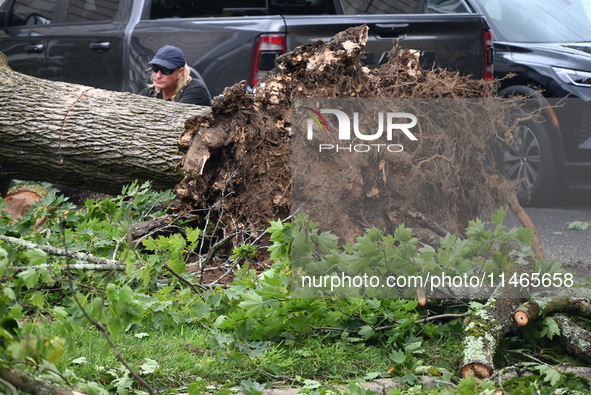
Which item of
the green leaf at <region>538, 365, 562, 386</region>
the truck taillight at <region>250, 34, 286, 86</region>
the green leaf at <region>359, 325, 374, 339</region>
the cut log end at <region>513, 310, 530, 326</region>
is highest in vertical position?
the truck taillight at <region>250, 34, 286, 86</region>

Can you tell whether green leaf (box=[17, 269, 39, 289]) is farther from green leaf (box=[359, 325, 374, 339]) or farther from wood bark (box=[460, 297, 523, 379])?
wood bark (box=[460, 297, 523, 379])

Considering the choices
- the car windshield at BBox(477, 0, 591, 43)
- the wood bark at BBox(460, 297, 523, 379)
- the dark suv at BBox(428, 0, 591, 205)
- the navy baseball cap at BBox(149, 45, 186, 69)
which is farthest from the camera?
the car windshield at BBox(477, 0, 591, 43)

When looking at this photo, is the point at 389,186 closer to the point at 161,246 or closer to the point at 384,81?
the point at 384,81

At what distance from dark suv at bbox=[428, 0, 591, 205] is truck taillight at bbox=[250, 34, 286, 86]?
90.9 inches

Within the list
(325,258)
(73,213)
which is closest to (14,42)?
(73,213)

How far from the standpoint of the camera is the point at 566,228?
7.75 meters

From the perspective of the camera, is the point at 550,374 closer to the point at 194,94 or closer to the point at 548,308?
the point at 548,308

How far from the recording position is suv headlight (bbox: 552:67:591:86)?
28.7 ft

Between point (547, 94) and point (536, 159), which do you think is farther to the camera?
point (547, 94)

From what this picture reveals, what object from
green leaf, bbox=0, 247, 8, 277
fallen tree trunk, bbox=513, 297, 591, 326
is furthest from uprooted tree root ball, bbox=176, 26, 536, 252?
green leaf, bbox=0, 247, 8, 277

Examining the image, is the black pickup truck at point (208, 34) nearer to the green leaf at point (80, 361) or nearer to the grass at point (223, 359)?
the grass at point (223, 359)

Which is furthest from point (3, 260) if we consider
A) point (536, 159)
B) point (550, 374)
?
point (536, 159)

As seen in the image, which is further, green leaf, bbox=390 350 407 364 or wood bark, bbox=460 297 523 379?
green leaf, bbox=390 350 407 364

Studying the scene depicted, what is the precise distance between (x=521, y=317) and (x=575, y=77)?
5.16 metres
